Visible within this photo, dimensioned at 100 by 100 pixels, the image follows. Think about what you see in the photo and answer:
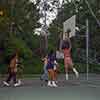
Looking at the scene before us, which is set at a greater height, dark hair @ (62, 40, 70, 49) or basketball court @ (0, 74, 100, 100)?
dark hair @ (62, 40, 70, 49)

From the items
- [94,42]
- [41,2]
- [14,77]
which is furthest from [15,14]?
[94,42]

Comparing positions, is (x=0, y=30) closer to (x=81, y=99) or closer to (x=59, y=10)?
(x=81, y=99)

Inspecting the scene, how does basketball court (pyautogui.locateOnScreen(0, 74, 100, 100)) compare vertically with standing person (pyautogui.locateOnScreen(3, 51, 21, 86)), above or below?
below

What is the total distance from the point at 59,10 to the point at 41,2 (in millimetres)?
5947

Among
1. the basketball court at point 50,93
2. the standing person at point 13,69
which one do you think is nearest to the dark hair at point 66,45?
the standing person at point 13,69

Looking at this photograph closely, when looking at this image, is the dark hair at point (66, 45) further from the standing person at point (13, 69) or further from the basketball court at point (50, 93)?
the basketball court at point (50, 93)

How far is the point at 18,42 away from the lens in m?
4.99

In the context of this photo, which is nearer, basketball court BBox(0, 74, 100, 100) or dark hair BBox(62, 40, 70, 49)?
basketball court BBox(0, 74, 100, 100)

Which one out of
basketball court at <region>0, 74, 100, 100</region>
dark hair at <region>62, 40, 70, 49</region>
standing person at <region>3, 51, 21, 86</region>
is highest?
dark hair at <region>62, 40, 70, 49</region>

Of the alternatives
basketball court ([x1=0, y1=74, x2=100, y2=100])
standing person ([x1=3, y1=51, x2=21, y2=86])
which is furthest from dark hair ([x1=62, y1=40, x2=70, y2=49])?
basketball court ([x1=0, y1=74, x2=100, y2=100])

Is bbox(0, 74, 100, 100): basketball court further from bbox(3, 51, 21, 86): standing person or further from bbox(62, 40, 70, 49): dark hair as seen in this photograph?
bbox(62, 40, 70, 49): dark hair

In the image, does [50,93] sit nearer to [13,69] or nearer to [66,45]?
[13,69]

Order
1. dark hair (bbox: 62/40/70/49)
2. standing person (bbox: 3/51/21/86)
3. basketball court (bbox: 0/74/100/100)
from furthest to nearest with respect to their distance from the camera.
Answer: dark hair (bbox: 62/40/70/49), standing person (bbox: 3/51/21/86), basketball court (bbox: 0/74/100/100)

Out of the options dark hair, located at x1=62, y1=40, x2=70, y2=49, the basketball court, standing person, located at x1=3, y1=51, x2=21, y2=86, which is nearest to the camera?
the basketball court
